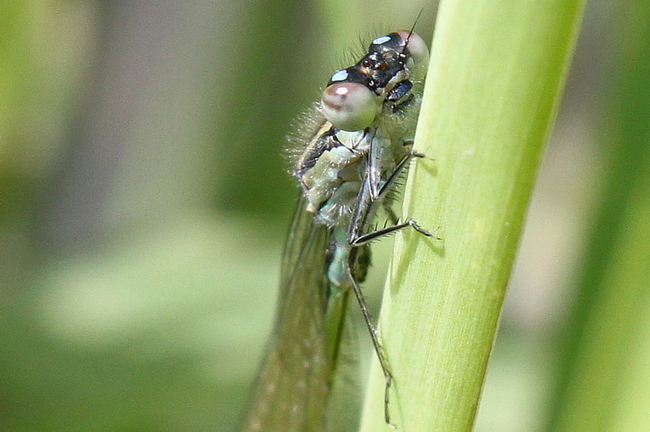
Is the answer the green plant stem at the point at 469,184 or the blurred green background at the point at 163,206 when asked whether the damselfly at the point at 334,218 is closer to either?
the green plant stem at the point at 469,184

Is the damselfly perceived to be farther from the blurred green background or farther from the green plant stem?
the blurred green background

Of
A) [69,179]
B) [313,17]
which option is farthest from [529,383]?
[69,179]

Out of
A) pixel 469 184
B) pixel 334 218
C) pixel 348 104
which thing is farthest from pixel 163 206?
pixel 469 184

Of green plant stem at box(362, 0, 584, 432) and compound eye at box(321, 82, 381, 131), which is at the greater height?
compound eye at box(321, 82, 381, 131)

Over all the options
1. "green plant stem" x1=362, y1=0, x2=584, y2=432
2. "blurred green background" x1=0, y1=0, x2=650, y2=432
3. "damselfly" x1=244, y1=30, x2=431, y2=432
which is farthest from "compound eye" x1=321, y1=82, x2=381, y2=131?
"blurred green background" x1=0, y1=0, x2=650, y2=432

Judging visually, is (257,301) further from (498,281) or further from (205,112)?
(498,281)

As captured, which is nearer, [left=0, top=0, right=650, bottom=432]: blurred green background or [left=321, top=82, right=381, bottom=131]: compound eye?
[left=321, top=82, right=381, bottom=131]: compound eye
